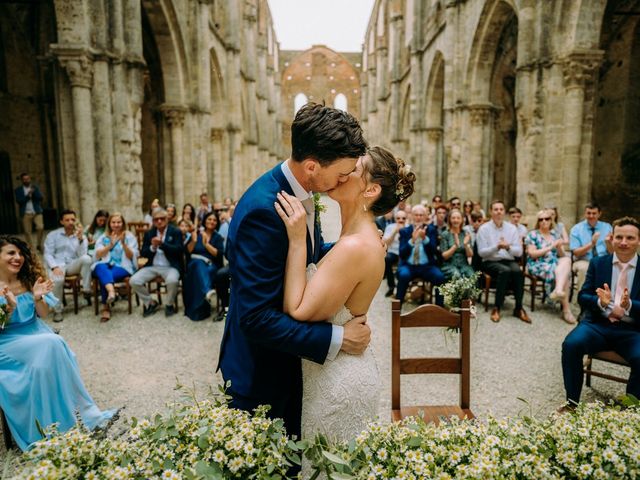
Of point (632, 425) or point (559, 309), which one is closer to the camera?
point (632, 425)

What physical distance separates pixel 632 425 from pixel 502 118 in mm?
23134

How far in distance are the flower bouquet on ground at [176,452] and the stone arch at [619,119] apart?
1574 centimetres

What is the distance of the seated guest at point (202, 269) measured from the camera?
6.89 meters

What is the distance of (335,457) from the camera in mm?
1312

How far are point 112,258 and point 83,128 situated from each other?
3.57 metres

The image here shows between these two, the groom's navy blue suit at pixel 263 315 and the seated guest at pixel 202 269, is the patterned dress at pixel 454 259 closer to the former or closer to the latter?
the seated guest at pixel 202 269

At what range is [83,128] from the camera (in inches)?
357

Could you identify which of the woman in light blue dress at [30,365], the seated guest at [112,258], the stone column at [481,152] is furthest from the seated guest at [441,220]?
the stone column at [481,152]

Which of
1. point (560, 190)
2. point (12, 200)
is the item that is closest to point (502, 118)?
point (560, 190)

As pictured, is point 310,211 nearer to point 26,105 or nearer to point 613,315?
point 613,315

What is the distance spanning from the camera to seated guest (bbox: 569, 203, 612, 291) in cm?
693

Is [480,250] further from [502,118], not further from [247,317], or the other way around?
[502,118]

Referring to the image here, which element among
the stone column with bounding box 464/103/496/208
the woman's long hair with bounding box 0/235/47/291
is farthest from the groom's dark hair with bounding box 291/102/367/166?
the stone column with bounding box 464/103/496/208

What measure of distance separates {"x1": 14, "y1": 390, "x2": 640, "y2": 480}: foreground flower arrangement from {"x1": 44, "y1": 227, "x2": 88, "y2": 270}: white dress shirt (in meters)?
6.40
